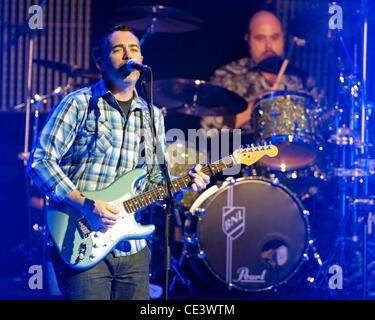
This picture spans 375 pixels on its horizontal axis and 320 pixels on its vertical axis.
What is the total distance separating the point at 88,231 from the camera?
2916 mm

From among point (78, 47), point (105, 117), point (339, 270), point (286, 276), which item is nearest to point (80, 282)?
point (105, 117)

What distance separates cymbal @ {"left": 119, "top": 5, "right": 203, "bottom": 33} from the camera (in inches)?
201

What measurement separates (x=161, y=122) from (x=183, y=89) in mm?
1826

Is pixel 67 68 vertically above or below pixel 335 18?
below

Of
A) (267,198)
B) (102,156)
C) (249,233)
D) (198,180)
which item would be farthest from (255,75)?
(102,156)

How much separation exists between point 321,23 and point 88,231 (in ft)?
12.6

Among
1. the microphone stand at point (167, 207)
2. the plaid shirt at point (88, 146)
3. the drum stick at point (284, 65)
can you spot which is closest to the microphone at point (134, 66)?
the microphone stand at point (167, 207)

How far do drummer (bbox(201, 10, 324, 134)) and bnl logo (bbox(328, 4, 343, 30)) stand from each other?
1.09 metres

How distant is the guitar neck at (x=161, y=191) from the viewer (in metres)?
3.07

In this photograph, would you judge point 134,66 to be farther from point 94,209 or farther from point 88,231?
point 88,231

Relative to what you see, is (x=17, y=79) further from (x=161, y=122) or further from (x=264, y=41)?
(x=161, y=122)

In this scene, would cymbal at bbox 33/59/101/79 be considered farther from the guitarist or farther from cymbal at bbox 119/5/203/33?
the guitarist

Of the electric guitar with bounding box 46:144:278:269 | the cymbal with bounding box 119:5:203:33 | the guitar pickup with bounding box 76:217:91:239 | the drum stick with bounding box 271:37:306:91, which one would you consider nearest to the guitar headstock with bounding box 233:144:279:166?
the electric guitar with bounding box 46:144:278:269

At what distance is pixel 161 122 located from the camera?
134 inches
